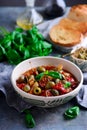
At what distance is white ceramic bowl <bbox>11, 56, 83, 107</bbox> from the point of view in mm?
920

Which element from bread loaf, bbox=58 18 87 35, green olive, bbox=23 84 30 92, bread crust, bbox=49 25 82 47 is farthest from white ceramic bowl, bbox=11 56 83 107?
bread loaf, bbox=58 18 87 35

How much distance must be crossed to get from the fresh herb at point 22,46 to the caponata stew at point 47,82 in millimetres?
119

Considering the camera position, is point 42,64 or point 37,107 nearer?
point 37,107

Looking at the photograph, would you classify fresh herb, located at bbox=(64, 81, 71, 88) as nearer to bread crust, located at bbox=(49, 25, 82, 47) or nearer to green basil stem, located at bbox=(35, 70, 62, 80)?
green basil stem, located at bbox=(35, 70, 62, 80)

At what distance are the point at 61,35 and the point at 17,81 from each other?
13.1 inches

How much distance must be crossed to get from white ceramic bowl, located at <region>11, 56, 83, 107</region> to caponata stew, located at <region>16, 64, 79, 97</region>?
0.7 inches

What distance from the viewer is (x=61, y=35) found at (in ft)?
4.16

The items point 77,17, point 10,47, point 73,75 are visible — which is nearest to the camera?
point 73,75

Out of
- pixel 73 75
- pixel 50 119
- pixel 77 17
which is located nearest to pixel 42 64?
pixel 73 75

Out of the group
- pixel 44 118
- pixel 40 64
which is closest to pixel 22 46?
pixel 40 64

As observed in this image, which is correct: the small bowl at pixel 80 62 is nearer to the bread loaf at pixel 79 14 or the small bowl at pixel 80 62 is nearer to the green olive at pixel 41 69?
the green olive at pixel 41 69

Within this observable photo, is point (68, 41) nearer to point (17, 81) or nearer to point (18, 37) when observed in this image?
point (18, 37)

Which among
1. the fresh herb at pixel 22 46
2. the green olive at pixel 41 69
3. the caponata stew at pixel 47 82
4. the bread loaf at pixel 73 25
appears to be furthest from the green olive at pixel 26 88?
the bread loaf at pixel 73 25

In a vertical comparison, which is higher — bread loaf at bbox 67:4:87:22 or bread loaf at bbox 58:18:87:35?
bread loaf at bbox 67:4:87:22
